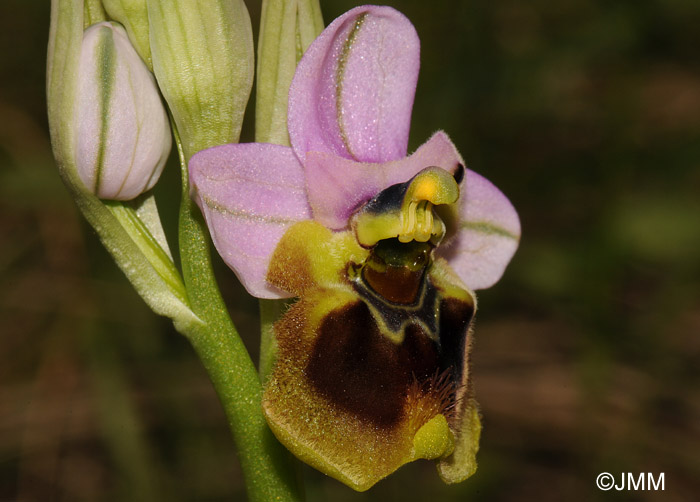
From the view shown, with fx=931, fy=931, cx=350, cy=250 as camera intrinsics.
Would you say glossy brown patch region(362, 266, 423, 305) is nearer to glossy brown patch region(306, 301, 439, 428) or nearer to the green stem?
glossy brown patch region(306, 301, 439, 428)

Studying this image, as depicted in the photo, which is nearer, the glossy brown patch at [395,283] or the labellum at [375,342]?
the labellum at [375,342]

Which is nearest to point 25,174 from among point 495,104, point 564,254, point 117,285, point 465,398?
point 117,285

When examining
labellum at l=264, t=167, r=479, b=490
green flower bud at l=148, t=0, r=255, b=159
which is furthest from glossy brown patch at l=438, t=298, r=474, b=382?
green flower bud at l=148, t=0, r=255, b=159

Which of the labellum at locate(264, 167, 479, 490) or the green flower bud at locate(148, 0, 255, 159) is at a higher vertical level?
the green flower bud at locate(148, 0, 255, 159)

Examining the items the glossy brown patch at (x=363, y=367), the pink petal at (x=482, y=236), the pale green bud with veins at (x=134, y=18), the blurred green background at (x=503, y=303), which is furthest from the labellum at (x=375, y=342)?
the blurred green background at (x=503, y=303)

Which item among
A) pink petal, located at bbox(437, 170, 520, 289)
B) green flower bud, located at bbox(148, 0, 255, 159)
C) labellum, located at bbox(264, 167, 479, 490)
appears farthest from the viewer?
pink petal, located at bbox(437, 170, 520, 289)

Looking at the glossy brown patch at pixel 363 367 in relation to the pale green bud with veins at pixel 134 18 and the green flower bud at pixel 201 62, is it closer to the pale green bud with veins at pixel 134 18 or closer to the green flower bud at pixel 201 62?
the green flower bud at pixel 201 62
